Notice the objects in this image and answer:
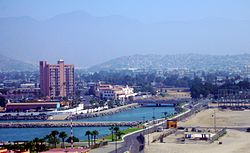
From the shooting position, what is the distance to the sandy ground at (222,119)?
120 ft

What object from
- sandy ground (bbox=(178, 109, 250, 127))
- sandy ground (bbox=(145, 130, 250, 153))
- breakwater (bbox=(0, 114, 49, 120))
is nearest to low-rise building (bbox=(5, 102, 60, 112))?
breakwater (bbox=(0, 114, 49, 120))

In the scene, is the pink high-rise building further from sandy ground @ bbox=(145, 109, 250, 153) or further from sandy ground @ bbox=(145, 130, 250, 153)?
sandy ground @ bbox=(145, 130, 250, 153)

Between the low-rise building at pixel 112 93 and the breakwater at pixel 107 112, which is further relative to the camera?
the low-rise building at pixel 112 93

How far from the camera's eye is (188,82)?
8300 cm

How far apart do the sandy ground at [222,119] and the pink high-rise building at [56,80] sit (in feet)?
64.7

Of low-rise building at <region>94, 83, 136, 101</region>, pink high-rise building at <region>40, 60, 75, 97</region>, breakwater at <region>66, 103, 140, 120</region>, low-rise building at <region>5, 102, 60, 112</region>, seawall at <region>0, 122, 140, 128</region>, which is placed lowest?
seawall at <region>0, 122, 140, 128</region>

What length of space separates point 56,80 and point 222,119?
25532 millimetres

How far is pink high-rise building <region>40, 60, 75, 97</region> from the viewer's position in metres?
60.5

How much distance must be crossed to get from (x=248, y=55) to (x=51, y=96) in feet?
461

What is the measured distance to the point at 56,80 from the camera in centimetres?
6103

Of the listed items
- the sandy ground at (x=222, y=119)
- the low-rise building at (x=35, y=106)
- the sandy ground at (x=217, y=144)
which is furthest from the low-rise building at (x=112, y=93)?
the sandy ground at (x=217, y=144)

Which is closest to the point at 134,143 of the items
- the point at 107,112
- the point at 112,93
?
the point at 107,112

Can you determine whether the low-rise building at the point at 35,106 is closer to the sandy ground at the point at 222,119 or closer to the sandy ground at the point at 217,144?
the sandy ground at the point at 222,119

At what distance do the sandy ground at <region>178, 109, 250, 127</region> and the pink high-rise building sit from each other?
776 inches
